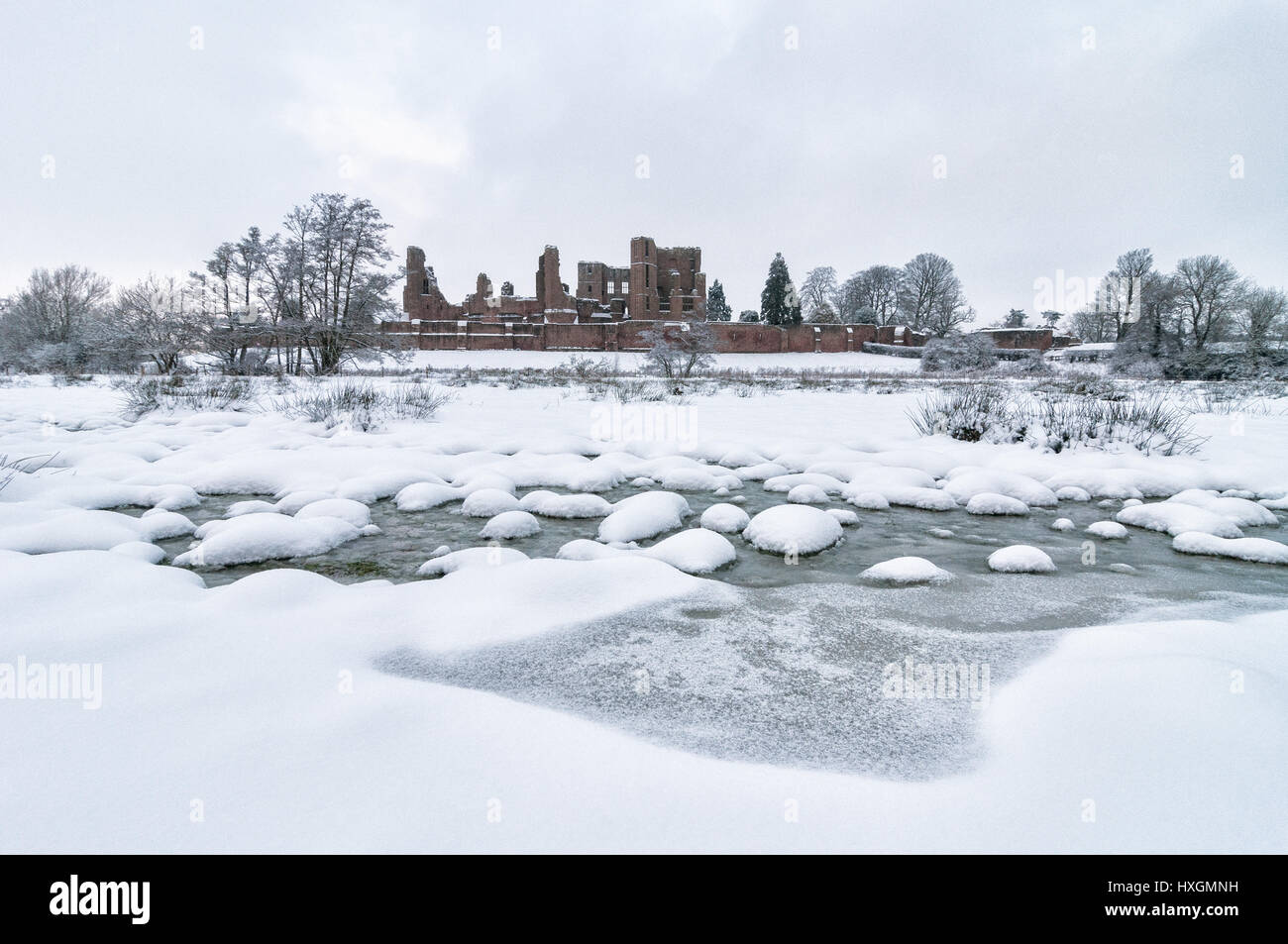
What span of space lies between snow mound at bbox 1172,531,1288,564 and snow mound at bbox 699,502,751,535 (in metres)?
2.44

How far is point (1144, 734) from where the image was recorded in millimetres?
1418

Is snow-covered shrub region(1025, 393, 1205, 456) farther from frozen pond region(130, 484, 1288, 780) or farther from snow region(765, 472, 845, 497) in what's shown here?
frozen pond region(130, 484, 1288, 780)

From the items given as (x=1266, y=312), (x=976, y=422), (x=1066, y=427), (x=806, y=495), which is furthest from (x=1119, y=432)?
(x=1266, y=312)

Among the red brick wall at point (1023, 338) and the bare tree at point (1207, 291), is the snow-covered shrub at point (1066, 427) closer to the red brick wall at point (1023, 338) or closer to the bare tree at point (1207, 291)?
the bare tree at point (1207, 291)

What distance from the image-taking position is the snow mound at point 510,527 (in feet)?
11.8

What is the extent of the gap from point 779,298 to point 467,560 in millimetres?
53040

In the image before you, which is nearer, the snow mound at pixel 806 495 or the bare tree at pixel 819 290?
the snow mound at pixel 806 495

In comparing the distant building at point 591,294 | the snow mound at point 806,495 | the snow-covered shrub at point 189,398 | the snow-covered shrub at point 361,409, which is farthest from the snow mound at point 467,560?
the distant building at point 591,294

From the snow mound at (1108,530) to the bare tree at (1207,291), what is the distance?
43.0 m

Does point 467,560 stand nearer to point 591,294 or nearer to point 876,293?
point 591,294

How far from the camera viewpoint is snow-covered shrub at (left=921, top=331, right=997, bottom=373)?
3444 centimetres
